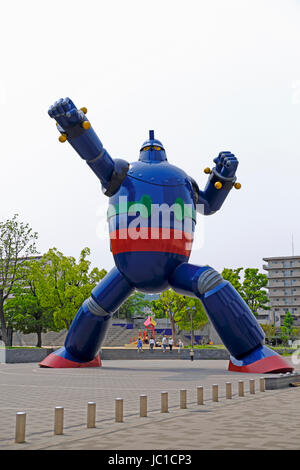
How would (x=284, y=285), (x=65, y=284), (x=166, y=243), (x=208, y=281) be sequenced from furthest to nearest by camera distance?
(x=284, y=285)
(x=65, y=284)
(x=166, y=243)
(x=208, y=281)

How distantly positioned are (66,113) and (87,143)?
1248 mm

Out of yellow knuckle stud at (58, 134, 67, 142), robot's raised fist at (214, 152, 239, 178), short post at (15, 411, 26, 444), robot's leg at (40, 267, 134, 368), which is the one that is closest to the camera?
short post at (15, 411, 26, 444)

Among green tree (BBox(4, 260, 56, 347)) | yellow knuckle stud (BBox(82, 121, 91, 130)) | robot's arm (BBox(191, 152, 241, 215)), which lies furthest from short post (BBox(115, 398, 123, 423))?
green tree (BBox(4, 260, 56, 347))

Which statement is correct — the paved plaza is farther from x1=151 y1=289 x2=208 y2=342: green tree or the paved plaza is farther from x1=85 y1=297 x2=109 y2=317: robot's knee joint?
x1=151 y1=289 x2=208 y2=342: green tree

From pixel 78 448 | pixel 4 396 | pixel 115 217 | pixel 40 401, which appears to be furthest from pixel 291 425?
pixel 115 217

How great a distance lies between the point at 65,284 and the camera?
110 feet

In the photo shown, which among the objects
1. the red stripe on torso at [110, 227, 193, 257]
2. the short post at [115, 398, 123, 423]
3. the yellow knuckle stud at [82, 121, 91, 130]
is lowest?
the short post at [115, 398, 123, 423]

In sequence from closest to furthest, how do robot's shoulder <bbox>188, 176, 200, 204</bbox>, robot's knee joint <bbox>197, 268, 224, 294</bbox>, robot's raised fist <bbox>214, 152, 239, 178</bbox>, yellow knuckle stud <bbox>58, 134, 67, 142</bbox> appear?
yellow knuckle stud <bbox>58, 134, 67, 142</bbox>, robot's knee joint <bbox>197, 268, 224, 294</bbox>, robot's raised fist <bbox>214, 152, 239, 178</bbox>, robot's shoulder <bbox>188, 176, 200, 204</bbox>

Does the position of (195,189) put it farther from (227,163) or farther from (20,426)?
(20,426)

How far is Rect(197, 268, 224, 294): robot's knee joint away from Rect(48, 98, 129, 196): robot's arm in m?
3.87

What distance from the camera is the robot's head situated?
1736 cm

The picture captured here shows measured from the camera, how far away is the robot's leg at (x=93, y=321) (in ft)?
56.3

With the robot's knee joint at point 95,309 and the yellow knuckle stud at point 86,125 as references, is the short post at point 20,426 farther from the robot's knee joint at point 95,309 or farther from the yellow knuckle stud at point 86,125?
the robot's knee joint at point 95,309

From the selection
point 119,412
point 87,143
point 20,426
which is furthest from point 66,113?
point 20,426
